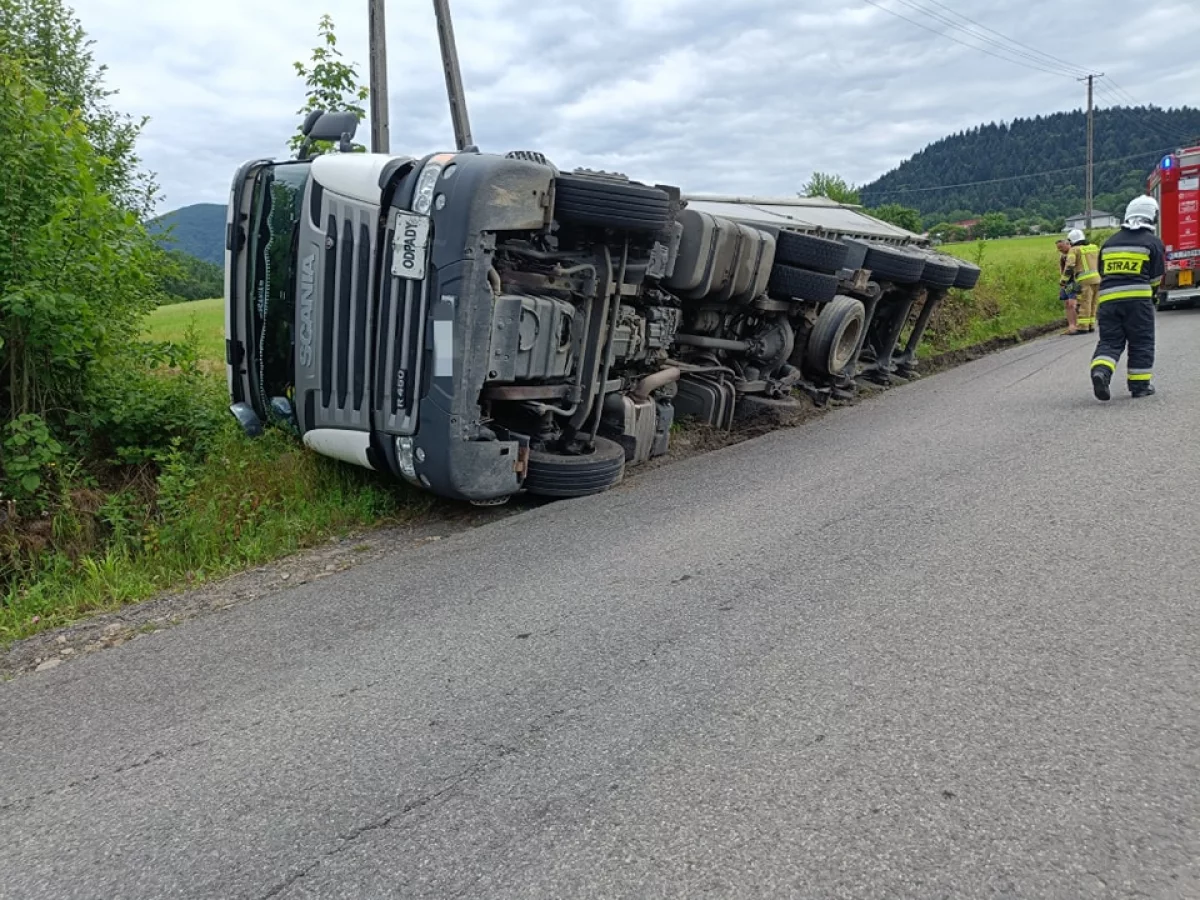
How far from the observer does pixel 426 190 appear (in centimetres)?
450

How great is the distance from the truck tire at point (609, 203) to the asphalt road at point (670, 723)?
177 cm

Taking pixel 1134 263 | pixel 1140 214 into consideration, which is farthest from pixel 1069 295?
pixel 1134 263

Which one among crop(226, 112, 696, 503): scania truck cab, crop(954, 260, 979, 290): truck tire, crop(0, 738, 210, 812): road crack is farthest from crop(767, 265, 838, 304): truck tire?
crop(0, 738, 210, 812): road crack

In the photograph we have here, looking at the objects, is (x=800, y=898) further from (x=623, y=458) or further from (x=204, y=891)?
(x=623, y=458)

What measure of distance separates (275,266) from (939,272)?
7.70 meters

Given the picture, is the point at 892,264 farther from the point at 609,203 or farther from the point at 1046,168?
the point at 1046,168

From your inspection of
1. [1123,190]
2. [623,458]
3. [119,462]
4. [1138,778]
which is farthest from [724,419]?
[1123,190]

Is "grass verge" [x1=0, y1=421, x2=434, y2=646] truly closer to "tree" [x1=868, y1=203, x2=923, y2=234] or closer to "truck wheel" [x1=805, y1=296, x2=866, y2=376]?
"truck wheel" [x1=805, y1=296, x2=866, y2=376]

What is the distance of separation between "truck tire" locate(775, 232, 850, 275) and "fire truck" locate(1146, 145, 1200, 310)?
1166 centimetres

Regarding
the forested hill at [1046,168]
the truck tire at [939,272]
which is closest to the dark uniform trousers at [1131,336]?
Answer: the truck tire at [939,272]

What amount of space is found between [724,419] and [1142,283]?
11.4 feet

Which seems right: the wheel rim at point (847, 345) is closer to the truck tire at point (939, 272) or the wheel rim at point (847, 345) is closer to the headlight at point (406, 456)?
the truck tire at point (939, 272)

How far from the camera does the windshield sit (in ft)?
16.8

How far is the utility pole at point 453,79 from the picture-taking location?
10977 millimetres
